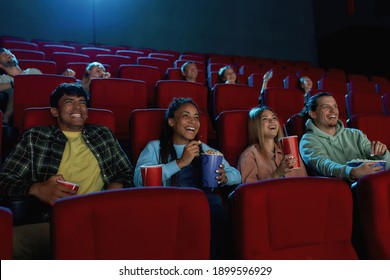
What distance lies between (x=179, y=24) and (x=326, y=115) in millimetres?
1996

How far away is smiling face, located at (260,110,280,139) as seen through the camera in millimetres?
628

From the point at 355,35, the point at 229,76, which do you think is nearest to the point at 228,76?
the point at 229,76

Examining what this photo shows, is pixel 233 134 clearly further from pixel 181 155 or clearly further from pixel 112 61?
pixel 112 61

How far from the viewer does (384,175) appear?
14.2 inches

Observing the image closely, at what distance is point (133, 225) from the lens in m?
0.28

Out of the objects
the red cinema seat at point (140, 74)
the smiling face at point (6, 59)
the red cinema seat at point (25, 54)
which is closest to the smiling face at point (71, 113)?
the smiling face at point (6, 59)

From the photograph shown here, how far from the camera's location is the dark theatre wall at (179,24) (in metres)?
2.19

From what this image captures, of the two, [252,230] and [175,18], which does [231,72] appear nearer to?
[252,230]

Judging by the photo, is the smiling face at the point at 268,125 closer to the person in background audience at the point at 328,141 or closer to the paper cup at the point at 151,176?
the person in background audience at the point at 328,141

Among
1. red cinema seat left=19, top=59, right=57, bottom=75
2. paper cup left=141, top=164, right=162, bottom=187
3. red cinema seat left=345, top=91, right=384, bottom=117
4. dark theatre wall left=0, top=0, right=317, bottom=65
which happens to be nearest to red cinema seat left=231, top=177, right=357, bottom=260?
paper cup left=141, top=164, right=162, bottom=187

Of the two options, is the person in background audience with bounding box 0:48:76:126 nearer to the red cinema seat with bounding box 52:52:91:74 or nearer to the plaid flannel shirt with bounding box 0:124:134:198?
the plaid flannel shirt with bounding box 0:124:134:198

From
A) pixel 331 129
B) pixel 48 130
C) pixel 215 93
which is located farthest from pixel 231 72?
pixel 48 130
